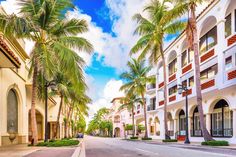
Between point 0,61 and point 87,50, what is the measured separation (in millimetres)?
6264

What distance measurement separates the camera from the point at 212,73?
106 feet

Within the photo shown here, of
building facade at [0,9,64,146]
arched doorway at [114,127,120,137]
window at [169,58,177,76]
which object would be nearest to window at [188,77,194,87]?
window at [169,58,177,76]

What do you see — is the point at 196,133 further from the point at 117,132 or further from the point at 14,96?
the point at 117,132

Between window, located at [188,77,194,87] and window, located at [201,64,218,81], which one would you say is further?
window, located at [188,77,194,87]

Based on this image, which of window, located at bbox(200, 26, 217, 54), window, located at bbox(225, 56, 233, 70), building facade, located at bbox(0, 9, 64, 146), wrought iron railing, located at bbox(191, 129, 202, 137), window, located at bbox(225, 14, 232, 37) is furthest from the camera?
wrought iron railing, located at bbox(191, 129, 202, 137)

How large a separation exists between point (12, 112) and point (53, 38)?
921 cm

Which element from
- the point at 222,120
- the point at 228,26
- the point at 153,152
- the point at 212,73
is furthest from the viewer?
the point at 212,73

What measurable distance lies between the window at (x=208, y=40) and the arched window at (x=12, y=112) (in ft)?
65.1

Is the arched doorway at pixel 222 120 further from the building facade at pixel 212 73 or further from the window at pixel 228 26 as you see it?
the window at pixel 228 26

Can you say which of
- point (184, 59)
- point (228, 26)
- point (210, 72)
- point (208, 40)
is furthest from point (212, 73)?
point (184, 59)

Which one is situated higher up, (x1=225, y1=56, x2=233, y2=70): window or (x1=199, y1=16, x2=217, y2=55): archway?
(x1=199, y1=16, x2=217, y2=55): archway

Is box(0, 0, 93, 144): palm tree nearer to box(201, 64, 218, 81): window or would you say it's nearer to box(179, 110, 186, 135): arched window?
box(201, 64, 218, 81): window

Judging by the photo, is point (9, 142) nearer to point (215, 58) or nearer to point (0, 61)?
point (0, 61)

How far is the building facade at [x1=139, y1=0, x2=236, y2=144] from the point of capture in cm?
2806
